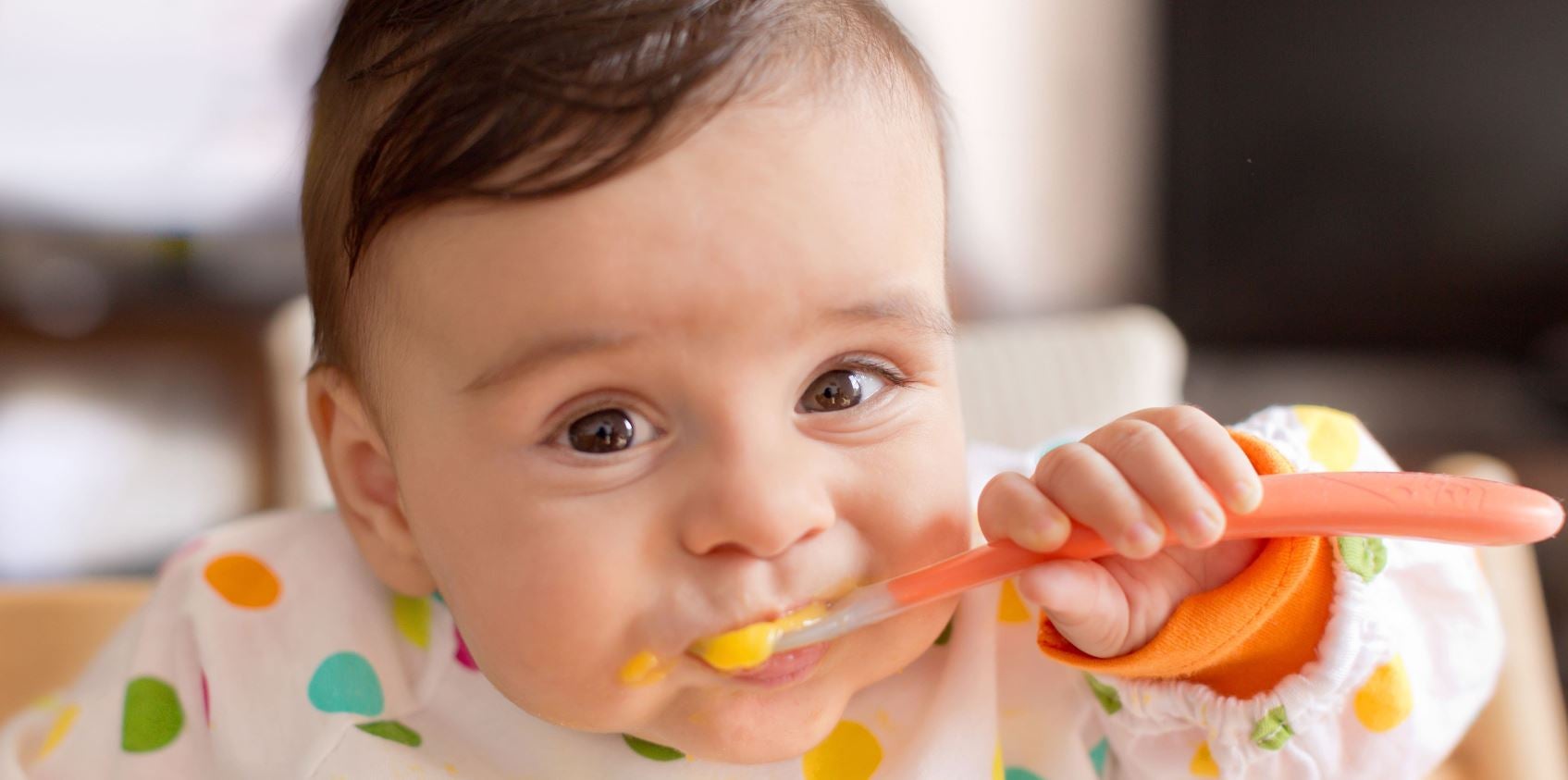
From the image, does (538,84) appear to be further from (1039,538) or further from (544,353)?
(1039,538)

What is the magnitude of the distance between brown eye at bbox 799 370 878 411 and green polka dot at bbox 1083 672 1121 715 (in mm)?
196

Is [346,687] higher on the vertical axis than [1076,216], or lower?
higher

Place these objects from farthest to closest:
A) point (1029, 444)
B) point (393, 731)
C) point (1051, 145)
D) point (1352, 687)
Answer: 1. point (1051, 145)
2. point (1029, 444)
3. point (393, 731)
4. point (1352, 687)

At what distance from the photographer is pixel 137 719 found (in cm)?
77

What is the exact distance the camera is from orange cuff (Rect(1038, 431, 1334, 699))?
60cm

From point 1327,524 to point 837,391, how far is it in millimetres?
209

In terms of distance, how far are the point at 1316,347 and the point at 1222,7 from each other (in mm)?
592

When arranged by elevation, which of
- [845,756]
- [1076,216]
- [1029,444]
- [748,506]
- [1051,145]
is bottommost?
[1076,216]

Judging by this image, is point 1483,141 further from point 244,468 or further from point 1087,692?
point 244,468

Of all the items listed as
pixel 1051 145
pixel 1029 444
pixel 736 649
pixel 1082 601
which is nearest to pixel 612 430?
pixel 736 649

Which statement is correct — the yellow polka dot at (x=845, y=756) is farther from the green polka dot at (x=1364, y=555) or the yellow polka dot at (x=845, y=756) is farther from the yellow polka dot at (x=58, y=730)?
the yellow polka dot at (x=58, y=730)

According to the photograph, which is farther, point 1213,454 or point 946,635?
point 946,635

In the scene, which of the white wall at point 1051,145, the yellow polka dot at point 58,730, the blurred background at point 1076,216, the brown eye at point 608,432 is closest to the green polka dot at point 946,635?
the brown eye at point 608,432

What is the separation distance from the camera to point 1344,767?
656mm
